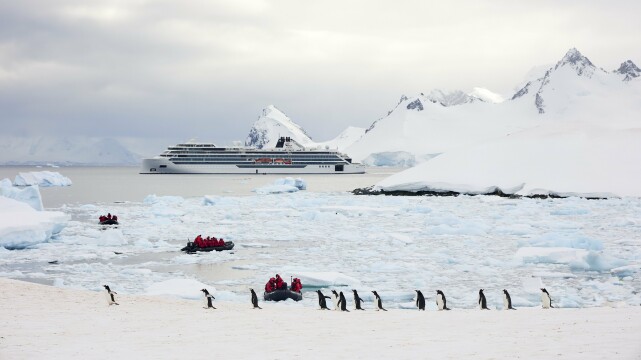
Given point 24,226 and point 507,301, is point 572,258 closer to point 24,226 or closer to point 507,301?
point 507,301

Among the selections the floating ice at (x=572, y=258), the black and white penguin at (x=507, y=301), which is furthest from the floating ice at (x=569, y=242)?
the black and white penguin at (x=507, y=301)

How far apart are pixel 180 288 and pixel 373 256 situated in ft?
28.5

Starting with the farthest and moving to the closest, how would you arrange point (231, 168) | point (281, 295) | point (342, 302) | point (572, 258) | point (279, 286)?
Result: point (231, 168), point (572, 258), point (279, 286), point (281, 295), point (342, 302)

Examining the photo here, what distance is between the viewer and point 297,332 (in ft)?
37.8

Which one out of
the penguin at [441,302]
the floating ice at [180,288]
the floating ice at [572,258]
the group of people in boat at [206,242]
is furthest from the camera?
the group of people in boat at [206,242]

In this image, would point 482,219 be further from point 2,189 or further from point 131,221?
point 2,189

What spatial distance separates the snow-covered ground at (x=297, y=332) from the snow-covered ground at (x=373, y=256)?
2668mm

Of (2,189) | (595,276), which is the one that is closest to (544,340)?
(595,276)

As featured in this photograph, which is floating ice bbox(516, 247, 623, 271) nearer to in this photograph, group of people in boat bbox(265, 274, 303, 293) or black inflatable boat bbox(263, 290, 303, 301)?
group of people in boat bbox(265, 274, 303, 293)

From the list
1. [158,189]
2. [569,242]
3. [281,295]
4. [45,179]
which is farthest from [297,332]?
[45,179]

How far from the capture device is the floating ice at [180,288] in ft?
57.2

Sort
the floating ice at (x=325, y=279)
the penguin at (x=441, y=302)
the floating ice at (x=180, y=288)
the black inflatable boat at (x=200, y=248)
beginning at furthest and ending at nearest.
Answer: the black inflatable boat at (x=200, y=248) → the floating ice at (x=325, y=279) → the floating ice at (x=180, y=288) → the penguin at (x=441, y=302)

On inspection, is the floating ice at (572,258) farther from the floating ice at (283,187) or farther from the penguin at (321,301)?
the floating ice at (283,187)

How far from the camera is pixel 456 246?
26.8m
